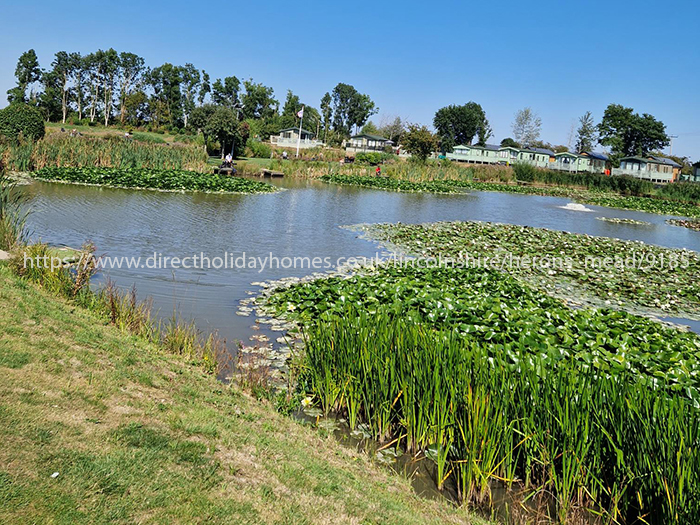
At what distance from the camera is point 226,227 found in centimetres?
2003

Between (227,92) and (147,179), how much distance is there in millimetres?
77148

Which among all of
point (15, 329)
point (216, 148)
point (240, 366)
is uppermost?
point (216, 148)

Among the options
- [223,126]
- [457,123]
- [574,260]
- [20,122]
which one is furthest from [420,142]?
[457,123]

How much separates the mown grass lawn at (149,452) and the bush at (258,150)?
180ft

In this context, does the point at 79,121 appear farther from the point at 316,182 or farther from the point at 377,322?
the point at 377,322

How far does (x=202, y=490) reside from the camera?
12.6ft

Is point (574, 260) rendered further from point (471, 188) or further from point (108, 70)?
point (108, 70)

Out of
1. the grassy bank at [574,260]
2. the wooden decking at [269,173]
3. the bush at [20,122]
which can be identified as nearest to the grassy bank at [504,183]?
the wooden decking at [269,173]

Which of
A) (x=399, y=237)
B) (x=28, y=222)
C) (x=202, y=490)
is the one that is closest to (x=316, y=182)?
(x=399, y=237)

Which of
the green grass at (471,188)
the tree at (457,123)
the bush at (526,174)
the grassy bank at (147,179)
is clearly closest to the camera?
the grassy bank at (147,179)

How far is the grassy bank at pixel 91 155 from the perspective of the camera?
29875 millimetres

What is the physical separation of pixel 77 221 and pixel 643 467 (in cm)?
1827

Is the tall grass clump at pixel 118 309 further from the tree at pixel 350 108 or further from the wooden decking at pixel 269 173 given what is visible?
the tree at pixel 350 108

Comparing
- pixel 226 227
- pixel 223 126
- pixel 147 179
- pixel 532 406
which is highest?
pixel 223 126
